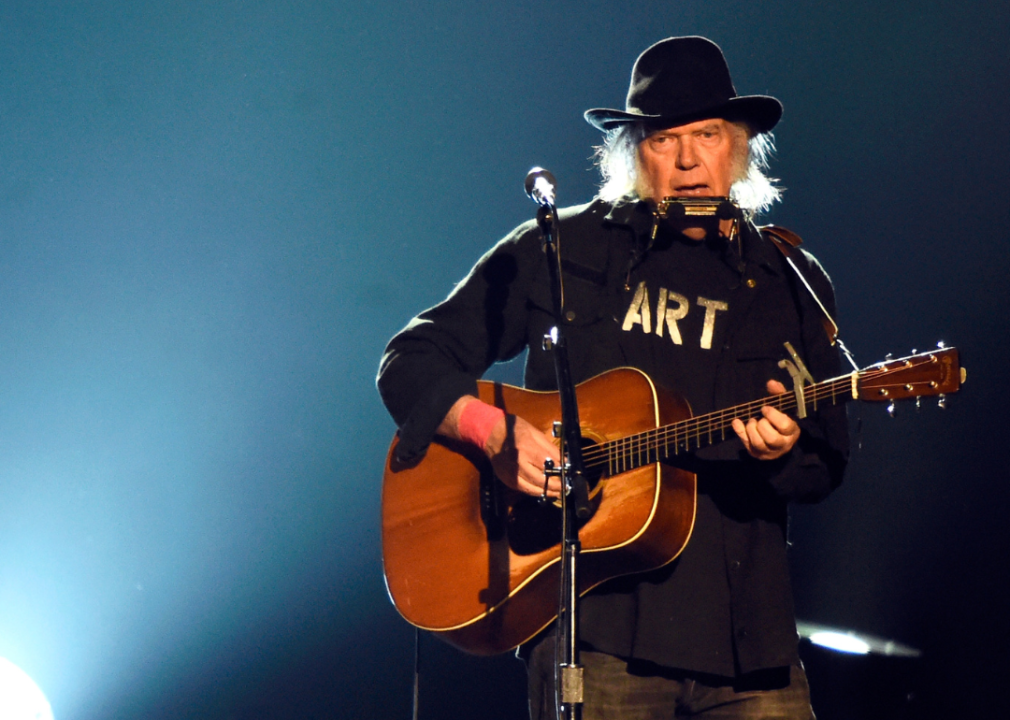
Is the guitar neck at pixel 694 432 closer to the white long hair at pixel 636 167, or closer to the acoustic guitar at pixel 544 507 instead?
the acoustic guitar at pixel 544 507

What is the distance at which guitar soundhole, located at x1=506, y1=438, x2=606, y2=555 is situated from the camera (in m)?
2.51

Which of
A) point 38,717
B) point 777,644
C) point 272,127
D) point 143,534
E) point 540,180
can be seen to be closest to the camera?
point 540,180

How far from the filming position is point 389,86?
4.21 metres

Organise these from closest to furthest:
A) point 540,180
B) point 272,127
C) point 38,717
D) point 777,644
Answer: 1. point 540,180
2. point 777,644
3. point 38,717
4. point 272,127

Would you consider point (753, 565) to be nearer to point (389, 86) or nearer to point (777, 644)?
point (777, 644)

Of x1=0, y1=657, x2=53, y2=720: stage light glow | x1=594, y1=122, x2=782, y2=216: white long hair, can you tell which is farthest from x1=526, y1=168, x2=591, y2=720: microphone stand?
x1=0, y1=657, x2=53, y2=720: stage light glow

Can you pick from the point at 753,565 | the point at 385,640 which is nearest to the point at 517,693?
the point at 385,640

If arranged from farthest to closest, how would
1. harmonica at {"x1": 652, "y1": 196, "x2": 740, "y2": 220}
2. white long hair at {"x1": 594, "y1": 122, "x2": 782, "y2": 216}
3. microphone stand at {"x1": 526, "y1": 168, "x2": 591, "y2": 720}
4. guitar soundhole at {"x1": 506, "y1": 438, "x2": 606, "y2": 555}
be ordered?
white long hair at {"x1": 594, "y1": 122, "x2": 782, "y2": 216}
harmonica at {"x1": 652, "y1": 196, "x2": 740, "y2": 220}
guitar soundhole at {"x1": 506, "y1": 438, "x2": 606, "y2": 555}
microphone stand at {"x1": 526, "y1": 168, "x2": 591, "y2": 720}

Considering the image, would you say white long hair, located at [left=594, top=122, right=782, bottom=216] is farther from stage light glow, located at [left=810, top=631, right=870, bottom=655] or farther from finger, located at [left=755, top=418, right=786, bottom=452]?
stage light glow, located at [left=810, top=631, right=870, bottom=655]

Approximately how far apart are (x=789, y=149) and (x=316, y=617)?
104 inches

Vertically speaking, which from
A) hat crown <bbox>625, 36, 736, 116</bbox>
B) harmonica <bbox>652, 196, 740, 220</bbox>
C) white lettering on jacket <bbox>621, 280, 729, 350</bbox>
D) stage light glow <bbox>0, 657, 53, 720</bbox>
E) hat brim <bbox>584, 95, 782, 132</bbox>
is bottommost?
stage light glow <bbox>0, 657, 53, 720</bbox>

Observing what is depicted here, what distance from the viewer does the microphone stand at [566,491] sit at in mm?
1805

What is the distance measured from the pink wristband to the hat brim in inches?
37.6

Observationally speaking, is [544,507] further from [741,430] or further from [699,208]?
[699,208]
